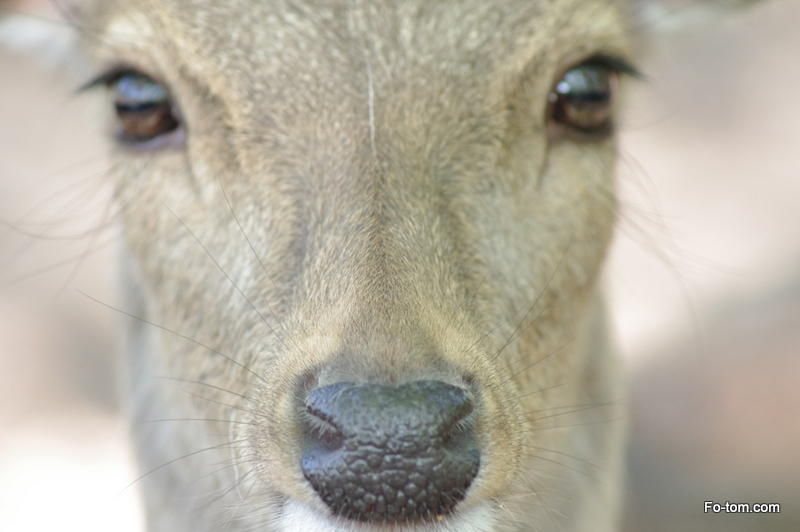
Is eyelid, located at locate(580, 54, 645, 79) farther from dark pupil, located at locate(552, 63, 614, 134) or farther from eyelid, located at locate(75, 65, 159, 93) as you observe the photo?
eyelid, located at locate(75, 65, 159, 93)

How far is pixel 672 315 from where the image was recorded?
8875 millimetres

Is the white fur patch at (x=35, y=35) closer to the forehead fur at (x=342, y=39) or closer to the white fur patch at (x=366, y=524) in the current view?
the forehead fur at (x=342, y=39)

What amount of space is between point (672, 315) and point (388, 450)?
23.2 feet

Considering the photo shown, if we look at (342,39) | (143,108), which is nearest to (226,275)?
(143,108)

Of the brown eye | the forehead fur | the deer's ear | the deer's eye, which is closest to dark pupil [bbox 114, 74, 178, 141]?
the brown eye

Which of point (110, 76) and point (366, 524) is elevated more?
point (110, 76)

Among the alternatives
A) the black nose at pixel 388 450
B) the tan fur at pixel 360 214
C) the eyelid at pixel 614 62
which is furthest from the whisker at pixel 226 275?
the eyelid at pixel 614 62

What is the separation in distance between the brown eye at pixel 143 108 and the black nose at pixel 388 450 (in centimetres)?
155

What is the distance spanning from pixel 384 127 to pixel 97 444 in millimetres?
6456

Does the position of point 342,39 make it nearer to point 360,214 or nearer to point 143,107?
point 360,214

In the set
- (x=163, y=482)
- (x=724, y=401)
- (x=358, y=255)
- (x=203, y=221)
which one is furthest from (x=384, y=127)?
(x=724, y=401)

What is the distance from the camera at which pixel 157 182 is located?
3498mm

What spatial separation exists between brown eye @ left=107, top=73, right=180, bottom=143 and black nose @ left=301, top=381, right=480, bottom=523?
1.55 m

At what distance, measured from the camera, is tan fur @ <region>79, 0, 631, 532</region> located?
263cm
